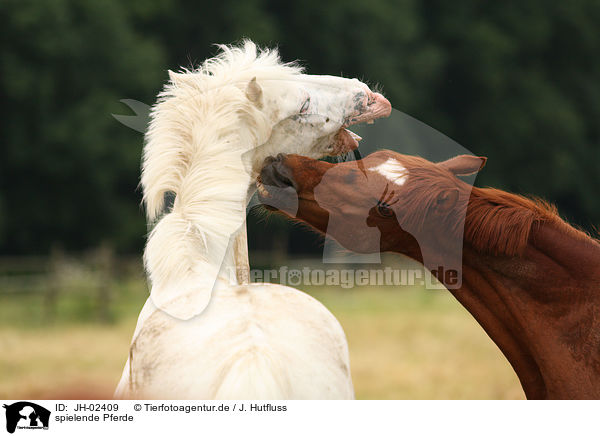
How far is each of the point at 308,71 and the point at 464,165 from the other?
17.7 meters

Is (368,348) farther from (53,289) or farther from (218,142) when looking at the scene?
(218,142)

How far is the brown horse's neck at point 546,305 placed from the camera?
9.67 feet

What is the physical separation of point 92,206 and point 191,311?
62.7ft

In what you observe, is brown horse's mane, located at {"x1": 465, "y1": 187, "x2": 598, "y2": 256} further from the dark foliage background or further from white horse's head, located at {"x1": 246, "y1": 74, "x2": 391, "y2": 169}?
the dark foliage background

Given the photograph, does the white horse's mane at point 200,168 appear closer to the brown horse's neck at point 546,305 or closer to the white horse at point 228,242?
the white horse at point 228,242

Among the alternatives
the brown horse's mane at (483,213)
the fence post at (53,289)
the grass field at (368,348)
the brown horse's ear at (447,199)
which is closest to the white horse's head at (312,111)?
the brown horse's mane at (483,213)

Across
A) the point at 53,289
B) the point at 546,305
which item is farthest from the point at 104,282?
the point at 546,305

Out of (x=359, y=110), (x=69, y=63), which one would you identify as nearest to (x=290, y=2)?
(x=69, y=63)

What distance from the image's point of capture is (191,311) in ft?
8.49

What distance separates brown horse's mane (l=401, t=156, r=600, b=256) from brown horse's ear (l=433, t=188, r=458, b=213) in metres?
0.02

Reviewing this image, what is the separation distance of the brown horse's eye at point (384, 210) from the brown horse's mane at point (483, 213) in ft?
0.23
